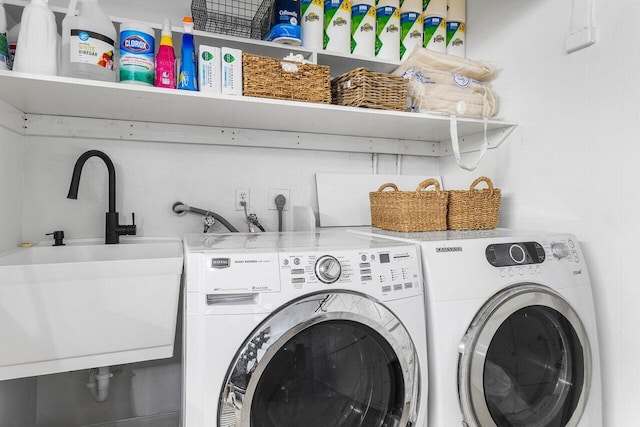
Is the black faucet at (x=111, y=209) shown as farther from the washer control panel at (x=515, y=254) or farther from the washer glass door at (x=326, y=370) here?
the washer control panel at (x=515, y=254)

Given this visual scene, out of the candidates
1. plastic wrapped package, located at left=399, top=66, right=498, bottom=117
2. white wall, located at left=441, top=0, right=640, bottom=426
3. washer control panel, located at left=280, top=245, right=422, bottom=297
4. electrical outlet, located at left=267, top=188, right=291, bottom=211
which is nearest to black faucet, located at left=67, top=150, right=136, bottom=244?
electrical outlet, located at left=267, top=188, right=291, bottom=211

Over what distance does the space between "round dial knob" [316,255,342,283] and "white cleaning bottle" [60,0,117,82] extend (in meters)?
0.93

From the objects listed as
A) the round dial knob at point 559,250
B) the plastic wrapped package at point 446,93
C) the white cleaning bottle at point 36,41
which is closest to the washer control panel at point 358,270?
the round dial knob at point 559,250

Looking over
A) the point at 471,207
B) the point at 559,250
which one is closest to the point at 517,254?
the point at 559,250

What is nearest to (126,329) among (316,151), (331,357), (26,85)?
(331,357)

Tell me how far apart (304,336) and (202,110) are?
98cm

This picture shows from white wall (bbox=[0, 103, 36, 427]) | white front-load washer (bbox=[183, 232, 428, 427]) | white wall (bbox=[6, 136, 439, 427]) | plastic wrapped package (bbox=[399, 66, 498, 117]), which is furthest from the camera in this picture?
plastic wrapped package (bbox=[399, 66, 498, 117])

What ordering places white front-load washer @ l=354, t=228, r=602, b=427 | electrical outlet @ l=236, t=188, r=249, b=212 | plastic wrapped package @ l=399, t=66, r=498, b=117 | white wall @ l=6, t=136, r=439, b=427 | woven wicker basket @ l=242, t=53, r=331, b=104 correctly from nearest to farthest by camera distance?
1. white front-load washer @ l=354, t=228, r=602, b=427
2. woven wicker basket @ l=242, t=53, r=331, b=104
3. white wall @ l=6, t=136, r=439, b=427
4. plastic wrapped package @ l=399, t=66, r=498, b=117
5. electrical outlet @ l=236, t=188, r=249, b=212

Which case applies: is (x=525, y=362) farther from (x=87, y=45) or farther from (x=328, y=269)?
(x=87, y=45)

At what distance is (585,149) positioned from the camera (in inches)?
59.4

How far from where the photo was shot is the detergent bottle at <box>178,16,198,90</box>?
54.3 inches

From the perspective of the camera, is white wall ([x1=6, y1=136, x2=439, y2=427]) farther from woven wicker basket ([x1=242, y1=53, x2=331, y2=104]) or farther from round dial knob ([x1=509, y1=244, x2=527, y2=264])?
round dial knob ([x1=509, y1=244, x2=527, y2=264])

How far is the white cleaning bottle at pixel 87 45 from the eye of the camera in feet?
4.00

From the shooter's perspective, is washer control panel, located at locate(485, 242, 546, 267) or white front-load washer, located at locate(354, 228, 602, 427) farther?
washer control panel, located at locate(485, 242, 546, 267)
